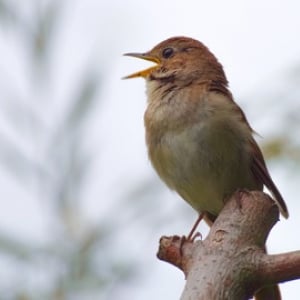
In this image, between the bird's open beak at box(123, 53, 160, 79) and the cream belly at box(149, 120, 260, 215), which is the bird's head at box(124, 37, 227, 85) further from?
the cream belly at box(149, 120, 260, 215)

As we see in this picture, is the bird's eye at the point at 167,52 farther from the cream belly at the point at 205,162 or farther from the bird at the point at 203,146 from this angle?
the cream belly at the point at 205,162

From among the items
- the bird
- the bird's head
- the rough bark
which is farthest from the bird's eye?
the rough bark

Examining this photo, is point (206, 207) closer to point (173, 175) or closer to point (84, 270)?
point (173, 175)

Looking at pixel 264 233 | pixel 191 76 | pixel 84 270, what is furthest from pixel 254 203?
pixel 191 76

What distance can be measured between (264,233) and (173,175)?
1.69 m

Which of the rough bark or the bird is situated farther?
the bird

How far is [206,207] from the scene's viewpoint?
4258 mm

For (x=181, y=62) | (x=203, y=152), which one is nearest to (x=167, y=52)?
(x=181, y=62)

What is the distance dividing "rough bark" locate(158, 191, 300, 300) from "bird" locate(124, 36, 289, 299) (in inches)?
47.4

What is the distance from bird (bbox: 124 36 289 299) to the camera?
4027 mm

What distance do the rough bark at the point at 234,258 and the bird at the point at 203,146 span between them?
1203mm

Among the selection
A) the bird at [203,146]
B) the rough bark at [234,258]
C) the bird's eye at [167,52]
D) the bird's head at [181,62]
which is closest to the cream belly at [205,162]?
the bird at [203,146]

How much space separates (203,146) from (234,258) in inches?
Answer: 68.4

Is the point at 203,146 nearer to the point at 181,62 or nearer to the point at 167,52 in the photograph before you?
the point at 181,62
